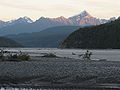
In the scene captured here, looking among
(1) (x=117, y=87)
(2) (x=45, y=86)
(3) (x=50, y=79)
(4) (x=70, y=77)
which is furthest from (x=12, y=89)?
(1) (x=117, y=87)

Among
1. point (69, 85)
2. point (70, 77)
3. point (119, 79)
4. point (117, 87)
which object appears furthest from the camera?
point (70, 77)

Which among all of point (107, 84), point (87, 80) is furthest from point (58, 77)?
point (107, 84)

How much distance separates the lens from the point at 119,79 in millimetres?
26312

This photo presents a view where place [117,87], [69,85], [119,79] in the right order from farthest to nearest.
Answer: [119,79] → [69,85] → [117,87]

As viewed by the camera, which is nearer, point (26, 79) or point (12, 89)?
point (12, 89)

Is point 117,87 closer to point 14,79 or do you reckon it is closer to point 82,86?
point 82,86

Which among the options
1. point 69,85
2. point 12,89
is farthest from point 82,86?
point 12,89

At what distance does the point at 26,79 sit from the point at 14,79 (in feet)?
3.86

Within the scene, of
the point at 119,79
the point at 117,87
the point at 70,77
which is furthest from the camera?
the point at 70,77

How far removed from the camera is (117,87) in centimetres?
2298

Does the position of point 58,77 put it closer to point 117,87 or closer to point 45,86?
point 45,86

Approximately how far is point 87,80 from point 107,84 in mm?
2454

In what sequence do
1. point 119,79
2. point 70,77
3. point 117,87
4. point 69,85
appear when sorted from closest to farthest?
point 117,87
point 69,85
point 119,79
point 70,77

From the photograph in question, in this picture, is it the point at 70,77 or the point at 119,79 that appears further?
the point at 70,77
